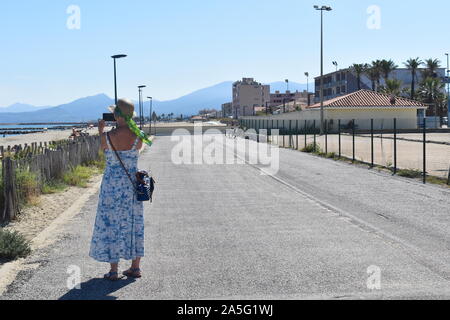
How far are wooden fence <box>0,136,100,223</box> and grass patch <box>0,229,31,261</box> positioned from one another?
2773mm

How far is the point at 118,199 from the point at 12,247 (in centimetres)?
210

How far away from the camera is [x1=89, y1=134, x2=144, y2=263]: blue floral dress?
6176 millimetres

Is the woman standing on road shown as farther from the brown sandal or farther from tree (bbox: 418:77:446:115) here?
tree (bbox: 418:77:446:115)

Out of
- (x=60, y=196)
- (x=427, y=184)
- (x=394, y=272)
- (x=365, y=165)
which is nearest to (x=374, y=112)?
(x=365, y=165)

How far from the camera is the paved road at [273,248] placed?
5.93 meters

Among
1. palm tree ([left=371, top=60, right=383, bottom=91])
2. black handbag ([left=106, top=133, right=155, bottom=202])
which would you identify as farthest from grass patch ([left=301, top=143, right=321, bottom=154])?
palm tree ([left=371, top=60, right=383, bottom=91])

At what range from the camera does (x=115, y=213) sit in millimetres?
6172

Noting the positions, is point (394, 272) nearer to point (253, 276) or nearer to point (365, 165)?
point (253, 276)

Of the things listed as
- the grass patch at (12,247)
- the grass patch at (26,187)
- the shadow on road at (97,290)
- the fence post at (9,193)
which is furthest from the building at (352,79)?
the shadow on road at (97,290)

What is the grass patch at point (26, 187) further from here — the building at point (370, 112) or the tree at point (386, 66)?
the tree at point (386, 66)

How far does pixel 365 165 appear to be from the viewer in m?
23.1

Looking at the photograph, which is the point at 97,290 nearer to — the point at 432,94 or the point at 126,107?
the point at 126,107

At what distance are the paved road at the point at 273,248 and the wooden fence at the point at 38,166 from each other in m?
1.21

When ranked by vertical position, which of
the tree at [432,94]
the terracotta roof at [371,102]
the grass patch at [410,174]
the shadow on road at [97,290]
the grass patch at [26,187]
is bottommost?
the grass patch at [410,174]
